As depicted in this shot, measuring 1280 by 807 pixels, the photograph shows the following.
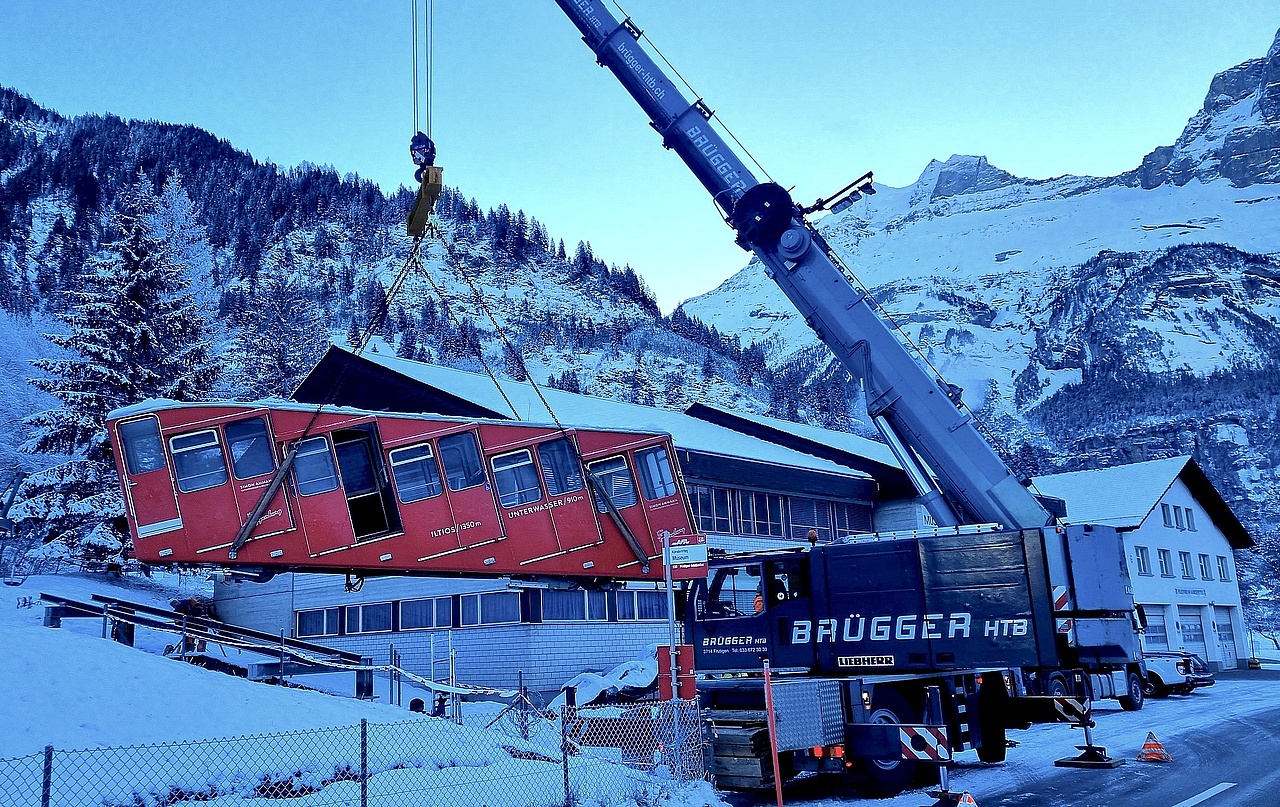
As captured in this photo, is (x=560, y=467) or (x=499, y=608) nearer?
(x=560, y=467)

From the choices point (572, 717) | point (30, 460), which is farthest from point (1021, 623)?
point (30, 460)

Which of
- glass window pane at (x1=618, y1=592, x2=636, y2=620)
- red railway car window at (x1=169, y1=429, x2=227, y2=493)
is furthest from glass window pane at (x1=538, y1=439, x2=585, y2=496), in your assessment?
glass window pane at (x1=618, y1=592, x2=636, y2=620)

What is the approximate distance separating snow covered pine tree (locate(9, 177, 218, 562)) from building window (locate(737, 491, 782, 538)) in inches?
679

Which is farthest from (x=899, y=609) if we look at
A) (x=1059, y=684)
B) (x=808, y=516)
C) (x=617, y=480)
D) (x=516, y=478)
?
(x=808, y=516)

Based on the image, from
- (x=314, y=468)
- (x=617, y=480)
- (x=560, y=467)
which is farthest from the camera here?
(x=617, y=480)

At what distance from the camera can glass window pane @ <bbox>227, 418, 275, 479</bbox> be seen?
15.0 meters

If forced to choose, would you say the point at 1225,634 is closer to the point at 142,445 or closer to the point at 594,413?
the point at 594,413

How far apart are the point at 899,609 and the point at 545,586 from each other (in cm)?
713

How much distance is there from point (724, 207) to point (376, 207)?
519 feet

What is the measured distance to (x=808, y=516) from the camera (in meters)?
29.7

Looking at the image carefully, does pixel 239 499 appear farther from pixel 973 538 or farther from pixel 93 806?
pixel 973 538

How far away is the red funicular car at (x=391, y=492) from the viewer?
1462cm

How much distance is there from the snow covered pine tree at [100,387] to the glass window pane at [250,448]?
47.5ft

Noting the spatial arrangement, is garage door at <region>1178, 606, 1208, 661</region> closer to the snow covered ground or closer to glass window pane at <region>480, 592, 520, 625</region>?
glass window pane at <region>480, 592, 520, 625</region>
